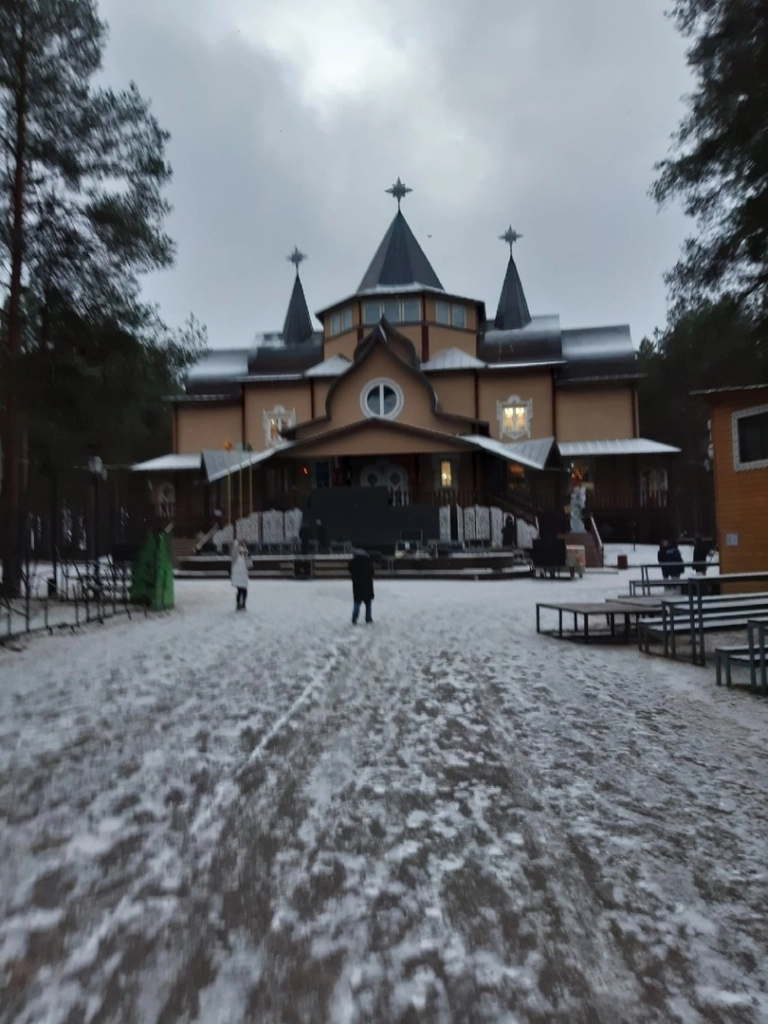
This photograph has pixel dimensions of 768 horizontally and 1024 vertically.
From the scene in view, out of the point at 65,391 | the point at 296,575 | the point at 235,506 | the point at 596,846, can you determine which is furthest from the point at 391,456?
the point at 596,846

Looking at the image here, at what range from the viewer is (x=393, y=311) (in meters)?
39.2

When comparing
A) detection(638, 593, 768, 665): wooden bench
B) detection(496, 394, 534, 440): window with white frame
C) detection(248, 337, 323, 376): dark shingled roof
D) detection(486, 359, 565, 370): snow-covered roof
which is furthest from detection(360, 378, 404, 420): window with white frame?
detection(638, 593, 768, 665): wooden bench

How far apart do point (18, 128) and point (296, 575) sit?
14.6 m

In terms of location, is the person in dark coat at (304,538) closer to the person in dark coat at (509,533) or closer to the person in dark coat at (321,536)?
the person in dark coat at (321,536)

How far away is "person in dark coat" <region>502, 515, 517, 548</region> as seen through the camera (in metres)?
28.5

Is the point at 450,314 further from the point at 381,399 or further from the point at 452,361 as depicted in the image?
the point at 381,399

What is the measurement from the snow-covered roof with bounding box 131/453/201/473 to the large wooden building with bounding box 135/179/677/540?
0.14 meters

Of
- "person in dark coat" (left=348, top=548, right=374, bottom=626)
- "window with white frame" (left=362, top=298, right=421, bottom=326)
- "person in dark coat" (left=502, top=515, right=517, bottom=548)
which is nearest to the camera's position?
"person in dark coat" (left=348, top=548, right=374, bottom=626)

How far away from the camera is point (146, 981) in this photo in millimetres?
2756

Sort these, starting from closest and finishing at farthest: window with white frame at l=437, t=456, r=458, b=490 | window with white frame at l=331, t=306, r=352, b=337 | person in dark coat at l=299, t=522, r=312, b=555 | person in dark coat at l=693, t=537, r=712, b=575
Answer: person in dark coat at l=693, t=537, r=712, b=575 → person in dark coat at l=299, t=522, r=312, b=555 → window with white frame at l=437, t=456, r=458, b=490 → window with white frame at l=331, t=306, r=352, b=337

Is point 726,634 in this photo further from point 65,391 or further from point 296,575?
point 296,575

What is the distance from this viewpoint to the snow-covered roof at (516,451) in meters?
31.5

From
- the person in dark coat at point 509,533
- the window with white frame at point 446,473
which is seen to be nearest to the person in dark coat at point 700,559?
the person in dark coat at point 509,533

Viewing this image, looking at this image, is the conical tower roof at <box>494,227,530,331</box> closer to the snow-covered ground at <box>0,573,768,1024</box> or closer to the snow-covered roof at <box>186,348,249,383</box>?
the snow-covered roof at <box>186,348,249,383</box>
